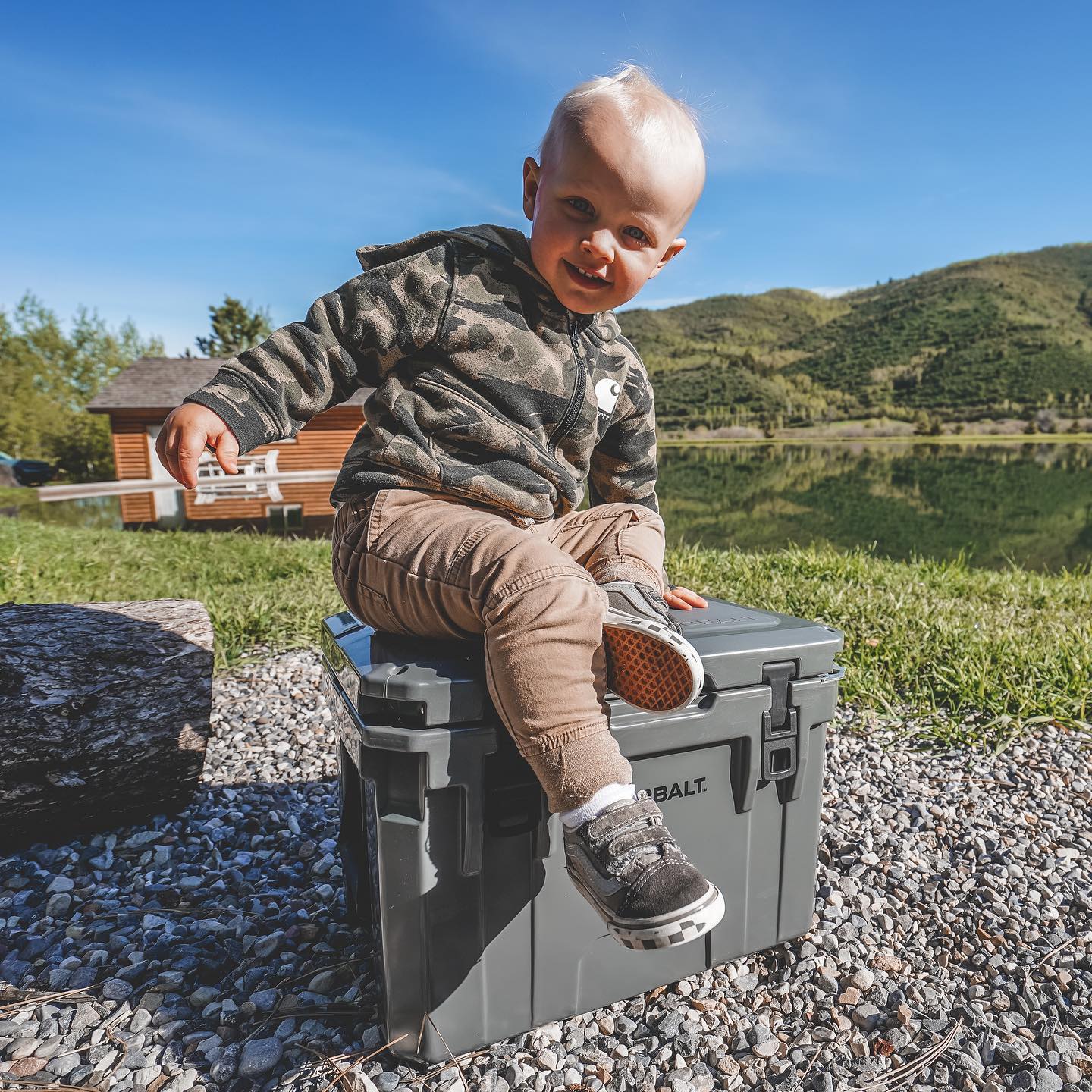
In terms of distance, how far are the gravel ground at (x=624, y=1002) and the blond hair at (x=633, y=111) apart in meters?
1.78

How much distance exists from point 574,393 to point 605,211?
0.39 meters

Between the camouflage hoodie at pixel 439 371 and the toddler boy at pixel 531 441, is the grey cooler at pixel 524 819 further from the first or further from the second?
the camouflage hoodie at pixel 439 371

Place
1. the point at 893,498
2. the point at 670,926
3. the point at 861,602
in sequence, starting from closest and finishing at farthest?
the point at 670,926 → the point at 861,602 → the point at 893,498

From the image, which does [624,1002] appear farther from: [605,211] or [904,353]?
[904,353]

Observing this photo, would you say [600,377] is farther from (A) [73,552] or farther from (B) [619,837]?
(A) [73,552]

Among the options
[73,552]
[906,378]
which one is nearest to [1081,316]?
[906,378]

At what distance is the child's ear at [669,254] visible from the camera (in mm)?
1620

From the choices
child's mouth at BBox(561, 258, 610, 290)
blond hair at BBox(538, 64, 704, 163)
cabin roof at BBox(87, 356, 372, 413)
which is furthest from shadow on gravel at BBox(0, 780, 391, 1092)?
cabin roof at BBox(87, 356, 372, 413)

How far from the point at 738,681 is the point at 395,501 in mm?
786

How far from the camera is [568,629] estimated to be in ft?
4.06

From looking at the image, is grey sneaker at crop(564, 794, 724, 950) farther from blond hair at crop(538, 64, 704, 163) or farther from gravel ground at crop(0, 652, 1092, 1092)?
blond hair at crop(538, 64, 704, 163)

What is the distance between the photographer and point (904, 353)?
4594cm

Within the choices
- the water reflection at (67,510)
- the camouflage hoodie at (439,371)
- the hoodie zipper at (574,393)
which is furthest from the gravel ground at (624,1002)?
the water reflection at (67,510)

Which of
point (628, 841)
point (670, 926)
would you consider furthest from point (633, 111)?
point (670, 926)
